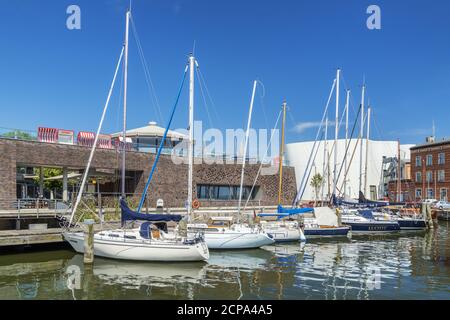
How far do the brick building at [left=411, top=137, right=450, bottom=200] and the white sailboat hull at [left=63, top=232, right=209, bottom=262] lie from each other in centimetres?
5963

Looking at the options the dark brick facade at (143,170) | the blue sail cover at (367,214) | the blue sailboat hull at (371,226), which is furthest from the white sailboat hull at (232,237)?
the blue sail cover at (367,214)

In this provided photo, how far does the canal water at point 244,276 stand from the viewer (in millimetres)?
17062

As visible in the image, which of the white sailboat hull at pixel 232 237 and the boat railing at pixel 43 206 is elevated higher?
the boat railing at pixel 43 206

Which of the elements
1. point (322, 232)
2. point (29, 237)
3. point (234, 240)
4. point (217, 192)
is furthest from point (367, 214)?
point (29, 237)

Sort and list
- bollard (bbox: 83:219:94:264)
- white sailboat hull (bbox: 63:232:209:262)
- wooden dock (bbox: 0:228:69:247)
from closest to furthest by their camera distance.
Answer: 1. bollard (bbox: 83:219:94:264)
2. white sailboat hull (bbox: 63:232:209:262)
3. wooden dock (bbox: 0:228:69:247)

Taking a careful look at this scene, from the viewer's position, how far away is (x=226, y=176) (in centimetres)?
4903

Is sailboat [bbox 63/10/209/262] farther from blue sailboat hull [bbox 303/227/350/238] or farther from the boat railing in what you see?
blue sailboat hull [bbox 303/227/350/238]

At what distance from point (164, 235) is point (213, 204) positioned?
22.7m

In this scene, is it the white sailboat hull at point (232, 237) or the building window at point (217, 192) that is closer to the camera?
the white sailboat hull at point (232, 237)

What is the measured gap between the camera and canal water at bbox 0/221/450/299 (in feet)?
56.0

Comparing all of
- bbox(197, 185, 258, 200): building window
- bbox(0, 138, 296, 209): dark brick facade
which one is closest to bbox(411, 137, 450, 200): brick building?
bbox(0, 138, 296, 209): dark brick facade

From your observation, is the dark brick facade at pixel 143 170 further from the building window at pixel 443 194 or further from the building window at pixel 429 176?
the building window at pixel 429 176

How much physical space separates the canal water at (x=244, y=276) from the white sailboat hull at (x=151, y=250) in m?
0.39
